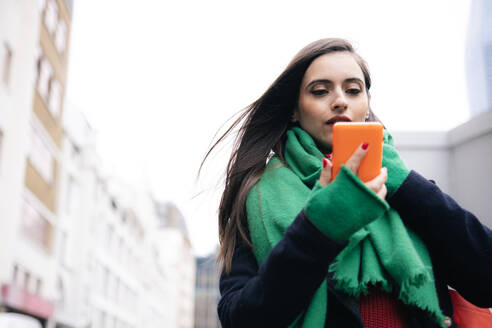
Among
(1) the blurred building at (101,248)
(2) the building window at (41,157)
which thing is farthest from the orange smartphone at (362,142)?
(1) the blurred building at (101,248)

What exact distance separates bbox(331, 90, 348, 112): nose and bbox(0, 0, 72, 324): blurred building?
575 inches

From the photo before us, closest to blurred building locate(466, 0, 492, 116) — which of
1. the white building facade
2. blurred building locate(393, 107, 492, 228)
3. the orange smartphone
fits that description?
blurred building locate(393, 107, 492, 228)

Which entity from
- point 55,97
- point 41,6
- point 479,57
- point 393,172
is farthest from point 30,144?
point 393,172

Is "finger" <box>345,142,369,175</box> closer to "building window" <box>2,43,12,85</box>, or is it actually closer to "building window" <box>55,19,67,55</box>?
"building window" <box>2,43,12,85</box>

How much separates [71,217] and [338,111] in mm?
26652

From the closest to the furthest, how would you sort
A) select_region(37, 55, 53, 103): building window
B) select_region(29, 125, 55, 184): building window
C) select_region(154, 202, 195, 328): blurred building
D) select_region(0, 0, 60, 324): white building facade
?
select_region(0, 0, 60, 324): white building facade < select_region(29, 125, 55, 184): building window < select_region(37, 55, 53, 103): building window < select_region(154, 202, 195, 328): blurred building

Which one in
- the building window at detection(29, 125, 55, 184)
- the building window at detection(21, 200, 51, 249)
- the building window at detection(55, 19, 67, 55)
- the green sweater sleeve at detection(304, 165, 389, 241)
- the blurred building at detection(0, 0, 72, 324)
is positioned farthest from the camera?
the building window at detection(55, 19, 67, 55)

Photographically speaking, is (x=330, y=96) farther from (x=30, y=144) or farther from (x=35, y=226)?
(x=35, y=226)

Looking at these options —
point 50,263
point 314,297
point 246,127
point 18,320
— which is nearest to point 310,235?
point 314,297

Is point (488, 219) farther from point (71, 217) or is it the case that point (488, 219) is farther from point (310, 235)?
point (71, 217)

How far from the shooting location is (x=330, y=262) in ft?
3.80

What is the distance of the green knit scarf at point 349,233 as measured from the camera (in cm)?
107

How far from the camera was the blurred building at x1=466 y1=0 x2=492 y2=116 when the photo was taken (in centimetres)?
262

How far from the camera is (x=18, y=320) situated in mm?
12266
